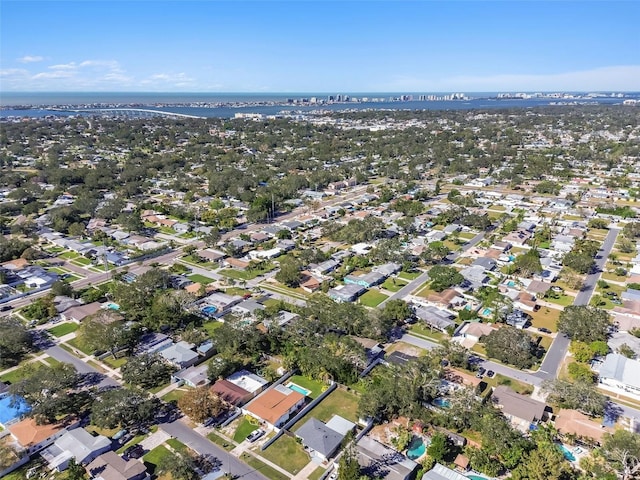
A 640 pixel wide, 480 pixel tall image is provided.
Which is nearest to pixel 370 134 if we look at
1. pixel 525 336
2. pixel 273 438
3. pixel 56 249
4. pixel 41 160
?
pixel 41 160

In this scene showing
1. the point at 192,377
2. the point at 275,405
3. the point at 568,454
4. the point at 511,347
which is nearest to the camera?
the point at 568,454

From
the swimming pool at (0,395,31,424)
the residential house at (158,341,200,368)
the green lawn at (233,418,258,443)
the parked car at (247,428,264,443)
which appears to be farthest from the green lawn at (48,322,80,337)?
the parked car at (247,428,264,443)

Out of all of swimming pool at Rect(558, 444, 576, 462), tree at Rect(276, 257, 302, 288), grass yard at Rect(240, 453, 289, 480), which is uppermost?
tree at Rect(276, 257, 302, 288)

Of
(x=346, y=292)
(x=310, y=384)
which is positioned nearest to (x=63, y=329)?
(x=310, y=384)

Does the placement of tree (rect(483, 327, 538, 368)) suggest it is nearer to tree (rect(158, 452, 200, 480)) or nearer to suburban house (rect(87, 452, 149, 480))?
tree (rect(158, 452, 200, 480))

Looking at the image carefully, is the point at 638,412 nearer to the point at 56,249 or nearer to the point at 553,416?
the point at 553,416

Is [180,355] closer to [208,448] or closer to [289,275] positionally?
[208,448]
